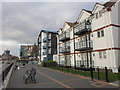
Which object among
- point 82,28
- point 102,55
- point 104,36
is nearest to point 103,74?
point 102,55

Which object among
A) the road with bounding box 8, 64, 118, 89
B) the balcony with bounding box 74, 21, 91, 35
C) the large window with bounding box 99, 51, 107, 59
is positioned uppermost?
the balcony with bounding box 74, 21, 91, 35

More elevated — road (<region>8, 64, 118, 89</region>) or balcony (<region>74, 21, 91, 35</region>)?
balcony (<region>74, 21, 91, 35</region>)

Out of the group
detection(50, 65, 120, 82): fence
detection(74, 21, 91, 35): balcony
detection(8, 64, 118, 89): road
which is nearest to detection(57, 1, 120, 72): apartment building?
detection(74, 21, 91, 35): balcony

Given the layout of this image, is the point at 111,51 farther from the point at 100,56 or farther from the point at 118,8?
the point at 118,8

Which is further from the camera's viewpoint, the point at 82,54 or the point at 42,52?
the point at 42,52

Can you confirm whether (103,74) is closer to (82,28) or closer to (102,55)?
(102,55)

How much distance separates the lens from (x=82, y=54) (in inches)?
848

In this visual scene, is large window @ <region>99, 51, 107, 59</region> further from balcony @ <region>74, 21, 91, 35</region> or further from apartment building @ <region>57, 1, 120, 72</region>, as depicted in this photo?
balcony @ <region>74, 21, 91, 35</region>

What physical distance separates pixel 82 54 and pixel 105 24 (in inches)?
305

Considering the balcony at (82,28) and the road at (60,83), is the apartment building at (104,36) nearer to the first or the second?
the balcony at (82,28)

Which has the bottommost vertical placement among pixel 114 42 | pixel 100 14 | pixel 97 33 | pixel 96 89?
pixel 96 89

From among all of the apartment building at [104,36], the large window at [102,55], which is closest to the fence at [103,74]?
the apartment building at [104,36]

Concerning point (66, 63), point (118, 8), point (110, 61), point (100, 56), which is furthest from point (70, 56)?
point (118, 8)

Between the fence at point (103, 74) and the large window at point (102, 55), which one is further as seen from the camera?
the large window at point (102, 55)
